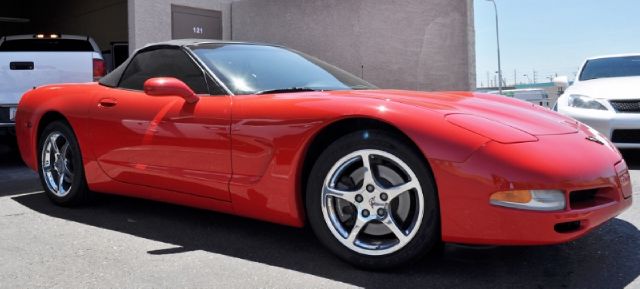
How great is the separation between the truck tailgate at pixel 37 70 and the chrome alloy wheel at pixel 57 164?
8.70ft

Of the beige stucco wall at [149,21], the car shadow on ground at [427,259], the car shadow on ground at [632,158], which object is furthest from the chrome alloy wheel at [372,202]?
the beige stucco wall at [149,21]

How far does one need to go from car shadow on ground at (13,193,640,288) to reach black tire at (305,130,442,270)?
80 mm

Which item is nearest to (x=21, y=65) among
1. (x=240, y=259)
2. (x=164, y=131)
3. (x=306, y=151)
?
(x=164, y=131)

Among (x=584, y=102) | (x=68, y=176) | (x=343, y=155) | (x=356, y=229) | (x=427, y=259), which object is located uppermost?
(x=584, y=102)

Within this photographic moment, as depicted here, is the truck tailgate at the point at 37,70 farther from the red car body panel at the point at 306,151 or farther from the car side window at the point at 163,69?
the car side window at the point at 163,69

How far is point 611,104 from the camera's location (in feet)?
20.6

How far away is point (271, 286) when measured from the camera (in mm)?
2586

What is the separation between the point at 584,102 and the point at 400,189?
4698 mm

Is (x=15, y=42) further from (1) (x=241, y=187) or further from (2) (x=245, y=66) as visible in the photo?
(1) (x=241, y=187)

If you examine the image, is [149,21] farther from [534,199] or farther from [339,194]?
[534,199]

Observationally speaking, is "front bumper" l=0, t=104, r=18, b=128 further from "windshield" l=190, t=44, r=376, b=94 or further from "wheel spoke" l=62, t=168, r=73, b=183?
"windshield" l=190, t=44, r=376, b=94

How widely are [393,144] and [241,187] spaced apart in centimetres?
92

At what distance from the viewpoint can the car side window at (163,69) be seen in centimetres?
358

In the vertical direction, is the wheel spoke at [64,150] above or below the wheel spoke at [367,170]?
above
